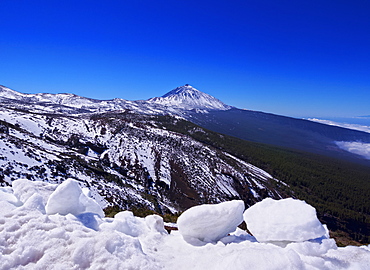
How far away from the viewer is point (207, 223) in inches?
392

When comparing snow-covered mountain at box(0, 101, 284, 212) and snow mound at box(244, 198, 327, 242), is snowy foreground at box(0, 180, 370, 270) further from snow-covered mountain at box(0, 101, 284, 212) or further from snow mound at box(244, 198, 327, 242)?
snow-covered mountain at box(0, 101, 284, 212)

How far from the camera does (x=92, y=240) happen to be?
6684 mm

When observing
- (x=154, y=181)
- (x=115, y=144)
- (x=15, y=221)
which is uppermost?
(x=15, y=221)

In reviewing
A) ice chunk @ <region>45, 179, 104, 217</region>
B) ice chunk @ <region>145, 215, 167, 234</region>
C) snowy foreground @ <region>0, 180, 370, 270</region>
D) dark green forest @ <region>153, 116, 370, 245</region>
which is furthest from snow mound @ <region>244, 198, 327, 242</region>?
dark green forest @ <region>153, 116, 370, 245</region>

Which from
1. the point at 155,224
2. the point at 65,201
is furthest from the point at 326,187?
the point at 65,201

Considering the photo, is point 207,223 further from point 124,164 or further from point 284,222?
point 124,164

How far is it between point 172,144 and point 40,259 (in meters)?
79.8

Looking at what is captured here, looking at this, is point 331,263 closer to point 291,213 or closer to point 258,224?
point 291,213

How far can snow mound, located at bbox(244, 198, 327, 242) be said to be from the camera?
372 inches

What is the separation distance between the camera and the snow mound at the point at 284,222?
945 centimetres

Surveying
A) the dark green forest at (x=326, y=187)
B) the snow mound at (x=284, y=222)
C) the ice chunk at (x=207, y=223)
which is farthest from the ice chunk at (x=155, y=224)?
the dark green forest at (x=326, y=187)

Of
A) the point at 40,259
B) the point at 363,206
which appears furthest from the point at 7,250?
the point at 363,206

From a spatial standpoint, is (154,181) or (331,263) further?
(154,181)

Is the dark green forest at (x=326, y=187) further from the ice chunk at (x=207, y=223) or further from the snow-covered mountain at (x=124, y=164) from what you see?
the ice chunk at (x=207, y=223)
